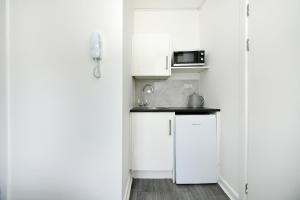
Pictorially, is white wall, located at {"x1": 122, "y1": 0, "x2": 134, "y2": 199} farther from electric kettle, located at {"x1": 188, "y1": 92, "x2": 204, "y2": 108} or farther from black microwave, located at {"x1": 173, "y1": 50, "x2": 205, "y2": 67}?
electric kettle, located at {"x1": 188, "y1": 92, "x2": 204, "y2": 108}

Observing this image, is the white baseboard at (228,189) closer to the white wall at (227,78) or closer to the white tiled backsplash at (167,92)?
the white wall at (227,78)

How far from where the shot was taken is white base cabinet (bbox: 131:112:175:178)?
2.33 metres

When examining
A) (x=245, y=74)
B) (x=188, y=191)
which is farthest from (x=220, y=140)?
(x=245, y=74)

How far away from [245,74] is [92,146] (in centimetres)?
148

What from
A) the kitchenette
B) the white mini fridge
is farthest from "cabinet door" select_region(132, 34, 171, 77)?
the white mini fridge

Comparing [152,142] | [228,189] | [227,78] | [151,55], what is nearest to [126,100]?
[152,142]

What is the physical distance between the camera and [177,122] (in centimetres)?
225

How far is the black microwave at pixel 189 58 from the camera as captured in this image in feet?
8.75

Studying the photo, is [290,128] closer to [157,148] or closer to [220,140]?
[220,140]

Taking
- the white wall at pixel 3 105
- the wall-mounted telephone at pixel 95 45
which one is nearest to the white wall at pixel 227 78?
the wall-mounted telephone at pixel 95 45

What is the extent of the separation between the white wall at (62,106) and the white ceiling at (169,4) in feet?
5.12

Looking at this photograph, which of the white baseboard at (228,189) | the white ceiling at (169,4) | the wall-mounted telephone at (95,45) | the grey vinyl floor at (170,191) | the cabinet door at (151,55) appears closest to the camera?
the wall-mounted telephone at (95,45)

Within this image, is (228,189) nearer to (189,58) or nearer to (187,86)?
(187,86)

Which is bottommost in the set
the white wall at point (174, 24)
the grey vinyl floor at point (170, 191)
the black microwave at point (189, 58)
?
the grey vinyl floor at point (170, 191)
